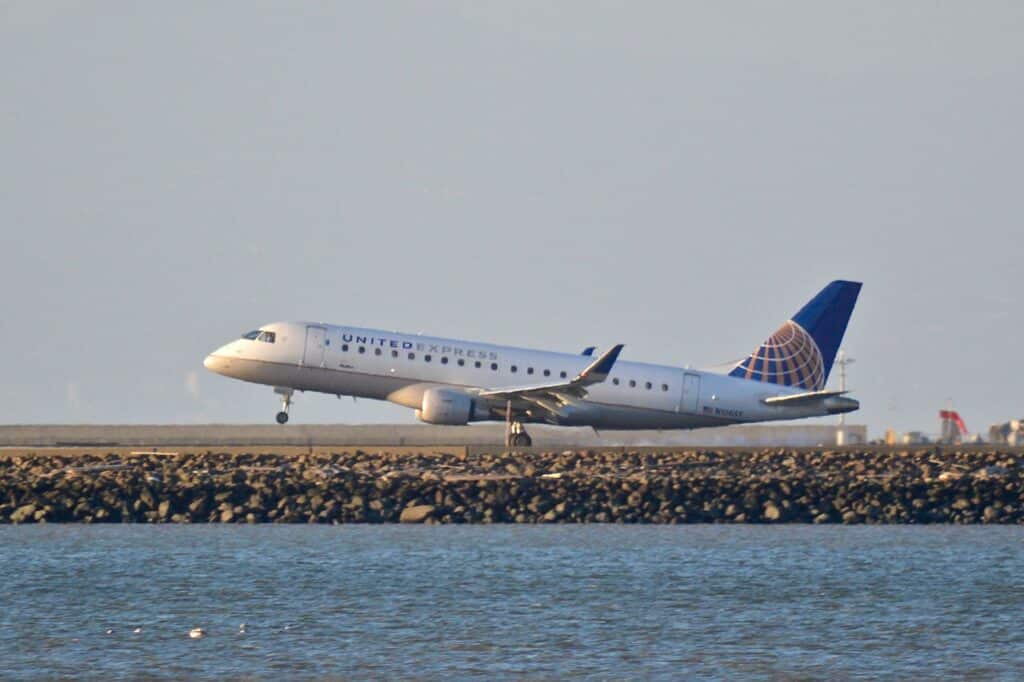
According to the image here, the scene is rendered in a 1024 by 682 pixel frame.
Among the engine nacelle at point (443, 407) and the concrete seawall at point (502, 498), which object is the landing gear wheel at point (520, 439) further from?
the concrete seawall at point (502, 498)

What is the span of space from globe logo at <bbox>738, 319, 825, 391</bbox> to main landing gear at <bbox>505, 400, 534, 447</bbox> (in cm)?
788

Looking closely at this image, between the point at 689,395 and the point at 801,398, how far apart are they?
11.5 ft

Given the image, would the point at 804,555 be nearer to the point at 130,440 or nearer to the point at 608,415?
the point at 608,415

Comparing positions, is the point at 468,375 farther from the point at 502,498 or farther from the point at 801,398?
the point at 502,498

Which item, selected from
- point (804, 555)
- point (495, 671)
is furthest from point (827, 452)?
point (495, 671)

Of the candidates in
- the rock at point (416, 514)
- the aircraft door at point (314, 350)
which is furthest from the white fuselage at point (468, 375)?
the rock at point (416, 514)

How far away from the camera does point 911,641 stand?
2650cm

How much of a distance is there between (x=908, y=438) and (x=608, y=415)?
2080 centimetres

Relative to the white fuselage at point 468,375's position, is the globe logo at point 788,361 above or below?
above

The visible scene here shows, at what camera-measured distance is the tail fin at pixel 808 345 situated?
57.6 m

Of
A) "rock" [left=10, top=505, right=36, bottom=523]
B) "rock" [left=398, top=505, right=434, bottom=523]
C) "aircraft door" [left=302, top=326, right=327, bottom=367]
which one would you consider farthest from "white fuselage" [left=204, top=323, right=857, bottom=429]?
"rock" [left=10, top=505, right=36, bottom=523]

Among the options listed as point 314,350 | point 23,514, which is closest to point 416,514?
point 23,514

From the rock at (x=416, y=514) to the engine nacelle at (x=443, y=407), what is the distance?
1200 centimetres

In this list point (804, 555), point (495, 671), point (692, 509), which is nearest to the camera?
point (495, 671)
